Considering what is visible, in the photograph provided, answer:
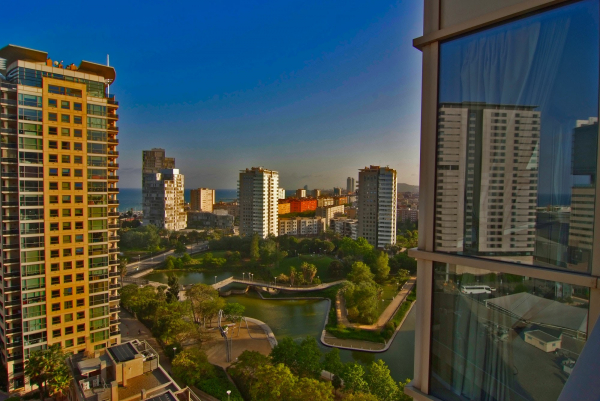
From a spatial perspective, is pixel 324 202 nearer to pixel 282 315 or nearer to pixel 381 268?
pixel 381 268

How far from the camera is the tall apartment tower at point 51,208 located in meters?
3.94

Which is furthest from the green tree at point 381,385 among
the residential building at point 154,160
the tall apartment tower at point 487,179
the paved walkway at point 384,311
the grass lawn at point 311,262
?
the residential building at point 154,160

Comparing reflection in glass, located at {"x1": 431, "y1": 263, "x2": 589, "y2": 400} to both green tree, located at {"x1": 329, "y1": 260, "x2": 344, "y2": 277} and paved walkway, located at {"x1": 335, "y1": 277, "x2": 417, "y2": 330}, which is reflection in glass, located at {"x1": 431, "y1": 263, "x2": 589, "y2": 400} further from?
green tree, located at {"x1": 329, "y1": 260, "x2": 344, "y2": 277}

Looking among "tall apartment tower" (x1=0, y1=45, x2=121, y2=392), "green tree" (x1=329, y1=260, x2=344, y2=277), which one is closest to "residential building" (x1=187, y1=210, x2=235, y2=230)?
"green tree" (x1=329, y1=260, x2=344, y2=277)

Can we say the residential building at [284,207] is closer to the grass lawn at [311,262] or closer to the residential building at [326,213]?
the residential building at [326,213]

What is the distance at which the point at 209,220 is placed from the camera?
20.8 meters

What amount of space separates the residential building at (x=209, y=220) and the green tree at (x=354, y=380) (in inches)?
646

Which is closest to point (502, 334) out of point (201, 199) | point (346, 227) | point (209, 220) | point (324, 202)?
point (346, 227)

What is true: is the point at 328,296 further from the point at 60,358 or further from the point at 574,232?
the point at 574,232

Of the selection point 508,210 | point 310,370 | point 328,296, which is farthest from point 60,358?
point 328,296

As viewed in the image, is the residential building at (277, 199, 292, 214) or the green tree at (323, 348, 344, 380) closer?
the green tree at (323, 348, 344, 380)

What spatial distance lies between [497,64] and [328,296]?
27.2 ft

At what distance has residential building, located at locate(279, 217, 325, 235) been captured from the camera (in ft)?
53.4

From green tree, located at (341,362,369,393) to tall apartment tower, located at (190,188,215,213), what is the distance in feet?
76.9
